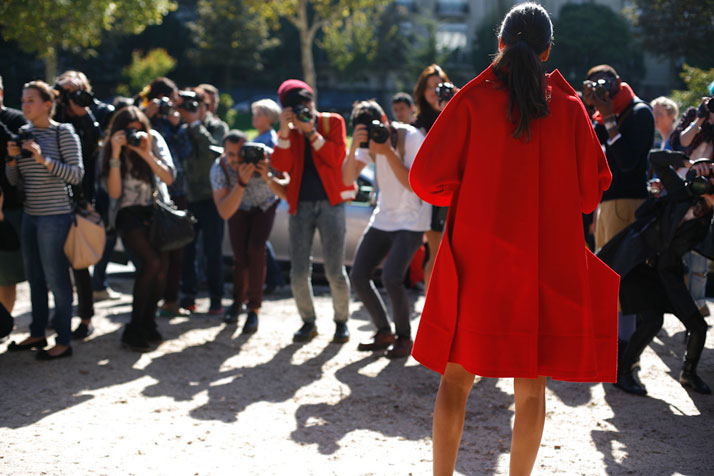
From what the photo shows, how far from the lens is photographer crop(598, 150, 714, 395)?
5066mm

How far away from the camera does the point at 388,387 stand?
554 centimetres

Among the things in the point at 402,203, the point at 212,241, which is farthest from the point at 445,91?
the point at 212,241

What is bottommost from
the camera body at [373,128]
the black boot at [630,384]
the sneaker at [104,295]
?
the sneaker at [104,295]

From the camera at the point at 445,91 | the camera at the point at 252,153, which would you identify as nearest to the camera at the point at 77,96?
the camera at the point at 252,153

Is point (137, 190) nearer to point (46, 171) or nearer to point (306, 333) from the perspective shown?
point (46, 171)

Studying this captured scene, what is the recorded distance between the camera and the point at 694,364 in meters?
5.29

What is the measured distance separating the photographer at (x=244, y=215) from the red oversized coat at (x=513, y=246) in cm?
389

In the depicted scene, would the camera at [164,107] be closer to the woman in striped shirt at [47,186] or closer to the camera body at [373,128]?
the woman in striped shirt at [47,186]

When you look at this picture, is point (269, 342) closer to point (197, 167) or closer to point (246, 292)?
point (246, 292)

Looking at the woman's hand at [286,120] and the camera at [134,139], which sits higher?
the woman's hand at [286,120]

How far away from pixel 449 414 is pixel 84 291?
4418mm

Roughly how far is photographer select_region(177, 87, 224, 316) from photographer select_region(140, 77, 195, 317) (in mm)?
58

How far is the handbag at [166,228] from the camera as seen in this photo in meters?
6.48

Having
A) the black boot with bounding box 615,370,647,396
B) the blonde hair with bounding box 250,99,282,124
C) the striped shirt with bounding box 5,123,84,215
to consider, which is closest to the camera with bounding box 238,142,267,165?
the blonde hair with bounding box 250,99,282,124
